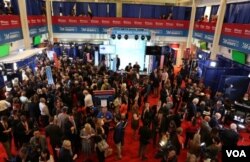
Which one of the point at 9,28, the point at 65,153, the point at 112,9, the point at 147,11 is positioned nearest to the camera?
the point at 65,153

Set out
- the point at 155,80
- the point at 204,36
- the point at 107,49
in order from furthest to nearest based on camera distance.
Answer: the point at 204,36 < the point at 107,49 < the point at 155,80

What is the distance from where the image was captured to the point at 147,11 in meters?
18.4

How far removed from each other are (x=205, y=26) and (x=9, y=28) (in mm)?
11273

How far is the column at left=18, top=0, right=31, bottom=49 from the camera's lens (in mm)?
12484

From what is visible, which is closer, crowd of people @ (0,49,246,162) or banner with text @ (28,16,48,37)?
crowd of people @ (0,49,246,162)

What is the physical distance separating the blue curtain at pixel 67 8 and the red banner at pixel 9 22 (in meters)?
6.20

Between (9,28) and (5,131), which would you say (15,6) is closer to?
(9,28)

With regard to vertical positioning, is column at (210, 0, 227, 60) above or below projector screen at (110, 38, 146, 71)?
above

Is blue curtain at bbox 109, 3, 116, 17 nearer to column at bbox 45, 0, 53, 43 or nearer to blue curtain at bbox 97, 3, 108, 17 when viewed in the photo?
blue curtain at bbox 97, 3, 108, 17

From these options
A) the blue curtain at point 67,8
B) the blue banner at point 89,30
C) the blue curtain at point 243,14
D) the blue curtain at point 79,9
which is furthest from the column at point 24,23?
the blue curtain at point 243,14

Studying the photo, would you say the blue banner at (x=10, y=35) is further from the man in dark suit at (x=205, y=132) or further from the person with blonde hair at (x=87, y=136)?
the man in dark suit at (x=205, y=132)

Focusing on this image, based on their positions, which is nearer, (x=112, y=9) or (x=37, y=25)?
(x=37, y=25)

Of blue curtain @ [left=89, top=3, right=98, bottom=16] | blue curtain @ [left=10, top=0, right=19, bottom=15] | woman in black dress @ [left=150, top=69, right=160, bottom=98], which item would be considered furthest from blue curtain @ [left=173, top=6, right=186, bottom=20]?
blue curtain @ [left=10, top=0, right=19, bottom=15]

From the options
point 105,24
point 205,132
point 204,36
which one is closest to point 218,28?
point 204,36
